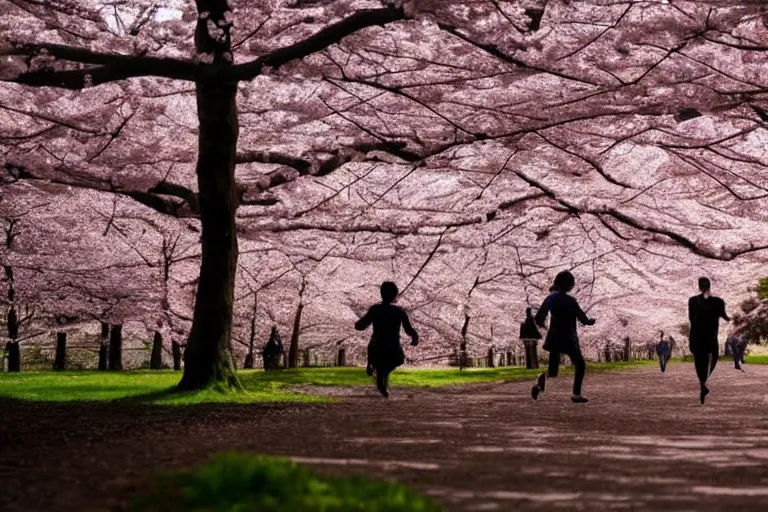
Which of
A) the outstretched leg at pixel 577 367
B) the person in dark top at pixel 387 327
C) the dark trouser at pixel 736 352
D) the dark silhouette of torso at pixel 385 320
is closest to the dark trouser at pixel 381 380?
the person in dark top at pixel 387 327

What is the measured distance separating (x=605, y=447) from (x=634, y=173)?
69.6 ft

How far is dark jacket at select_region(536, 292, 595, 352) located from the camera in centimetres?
1435

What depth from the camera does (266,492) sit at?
5586 millimetres

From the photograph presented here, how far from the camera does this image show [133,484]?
631 cm

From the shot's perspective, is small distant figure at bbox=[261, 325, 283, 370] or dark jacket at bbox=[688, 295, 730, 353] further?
small distant figure at bbox=[261, 325, 283, 370]

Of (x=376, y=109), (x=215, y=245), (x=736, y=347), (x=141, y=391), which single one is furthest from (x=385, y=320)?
(x=736, y=347)

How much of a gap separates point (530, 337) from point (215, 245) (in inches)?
707

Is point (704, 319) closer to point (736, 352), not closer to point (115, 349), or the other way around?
point (115, 349)

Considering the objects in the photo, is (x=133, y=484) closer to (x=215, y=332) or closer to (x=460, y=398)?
(x=215, y=332)

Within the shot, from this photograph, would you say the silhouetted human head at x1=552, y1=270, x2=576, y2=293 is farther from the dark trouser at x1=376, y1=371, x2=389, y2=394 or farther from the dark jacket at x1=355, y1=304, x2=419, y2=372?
the dark trouser at x1=376, y1=371, x2=389, y2=394

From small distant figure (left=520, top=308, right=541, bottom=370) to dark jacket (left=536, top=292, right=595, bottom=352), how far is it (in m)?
18.0

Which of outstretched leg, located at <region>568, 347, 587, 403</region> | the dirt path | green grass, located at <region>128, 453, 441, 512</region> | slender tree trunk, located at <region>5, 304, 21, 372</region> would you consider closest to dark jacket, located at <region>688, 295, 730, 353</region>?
the dirt path

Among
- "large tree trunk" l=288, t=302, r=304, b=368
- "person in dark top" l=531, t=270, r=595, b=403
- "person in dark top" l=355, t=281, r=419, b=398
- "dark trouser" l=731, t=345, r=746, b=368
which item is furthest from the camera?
"large tree trunk" l=288, t=302, r=304, b=368

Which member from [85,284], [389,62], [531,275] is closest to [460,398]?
[389,62]
